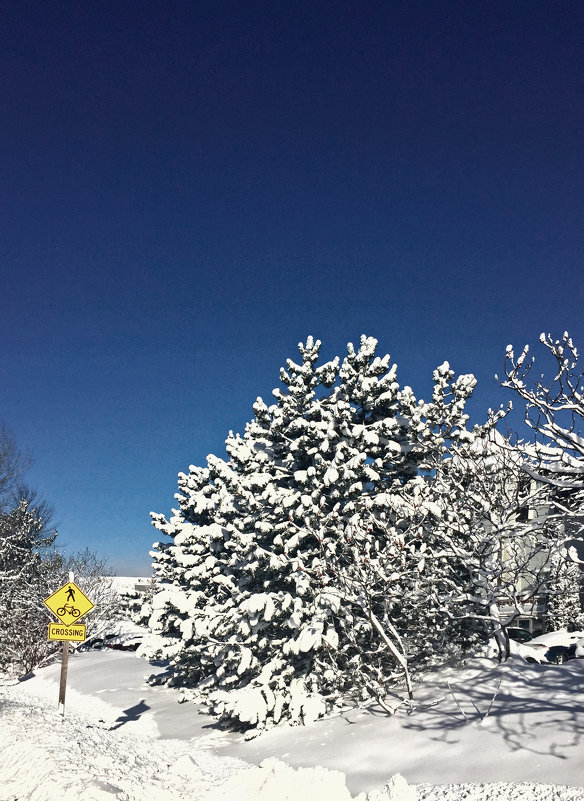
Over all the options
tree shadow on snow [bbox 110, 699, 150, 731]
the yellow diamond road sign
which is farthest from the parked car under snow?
the yellow diamond road sign

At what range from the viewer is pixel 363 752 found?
8.58 metres

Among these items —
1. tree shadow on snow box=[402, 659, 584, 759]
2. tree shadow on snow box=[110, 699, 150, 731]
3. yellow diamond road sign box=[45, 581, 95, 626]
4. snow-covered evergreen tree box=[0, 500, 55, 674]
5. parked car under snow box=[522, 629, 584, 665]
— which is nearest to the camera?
tree shadow on snow box=[402, 659, 584, 759]

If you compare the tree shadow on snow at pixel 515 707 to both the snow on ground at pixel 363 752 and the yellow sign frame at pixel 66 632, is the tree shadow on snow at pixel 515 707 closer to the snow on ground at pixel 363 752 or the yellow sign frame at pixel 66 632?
the snow on ground at pixel 363 752

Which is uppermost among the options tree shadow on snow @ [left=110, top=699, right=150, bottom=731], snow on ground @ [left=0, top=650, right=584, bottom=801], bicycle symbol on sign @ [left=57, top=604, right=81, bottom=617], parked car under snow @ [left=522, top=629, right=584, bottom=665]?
bicycle symbol on sign @ [left=57, top=604, right=81, bottom=617]

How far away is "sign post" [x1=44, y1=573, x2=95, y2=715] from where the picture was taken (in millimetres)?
12055

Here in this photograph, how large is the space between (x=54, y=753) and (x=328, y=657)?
5.87 m

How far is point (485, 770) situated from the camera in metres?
7.01

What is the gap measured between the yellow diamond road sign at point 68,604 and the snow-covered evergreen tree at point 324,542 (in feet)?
9.71

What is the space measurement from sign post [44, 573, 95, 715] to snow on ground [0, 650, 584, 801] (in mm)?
1148

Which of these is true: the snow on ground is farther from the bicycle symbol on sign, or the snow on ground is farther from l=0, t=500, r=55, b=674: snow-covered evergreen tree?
l=0, t=500, r=55, b=674: snow-covered evergreen tree

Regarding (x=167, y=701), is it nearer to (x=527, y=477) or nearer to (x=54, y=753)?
(x=54, y=753)

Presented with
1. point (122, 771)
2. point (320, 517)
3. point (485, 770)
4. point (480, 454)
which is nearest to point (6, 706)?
point (122, 771)

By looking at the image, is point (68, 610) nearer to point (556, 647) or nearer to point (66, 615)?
point (66, 615)

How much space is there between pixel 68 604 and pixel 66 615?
218 mm
